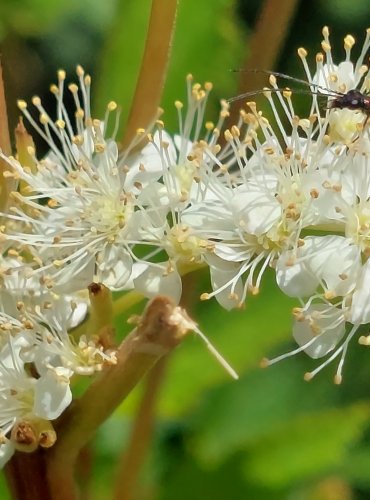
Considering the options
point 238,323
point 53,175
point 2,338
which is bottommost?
point 238,323

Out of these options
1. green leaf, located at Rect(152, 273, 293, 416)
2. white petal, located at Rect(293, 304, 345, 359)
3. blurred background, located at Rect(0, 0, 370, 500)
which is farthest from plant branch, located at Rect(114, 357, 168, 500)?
white petal, located at Rect(293, 304, 345, 359)

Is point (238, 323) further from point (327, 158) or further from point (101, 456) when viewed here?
point (327, 158)

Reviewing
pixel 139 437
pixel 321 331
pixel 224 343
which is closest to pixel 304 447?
pixel 224 343

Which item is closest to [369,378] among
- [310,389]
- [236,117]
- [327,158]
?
[310,389]

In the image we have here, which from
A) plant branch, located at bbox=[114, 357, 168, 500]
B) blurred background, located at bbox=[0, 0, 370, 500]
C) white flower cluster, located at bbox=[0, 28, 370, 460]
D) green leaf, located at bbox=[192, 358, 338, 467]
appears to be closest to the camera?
white flower cluster, located at bbox=[0, 28, 370, 460]

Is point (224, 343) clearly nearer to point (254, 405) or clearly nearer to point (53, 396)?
point (254, 405)

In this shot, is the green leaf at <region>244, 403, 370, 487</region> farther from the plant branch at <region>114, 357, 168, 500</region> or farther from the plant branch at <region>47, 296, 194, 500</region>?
the plant branch at <region>47, 296, 194, 500</region>
